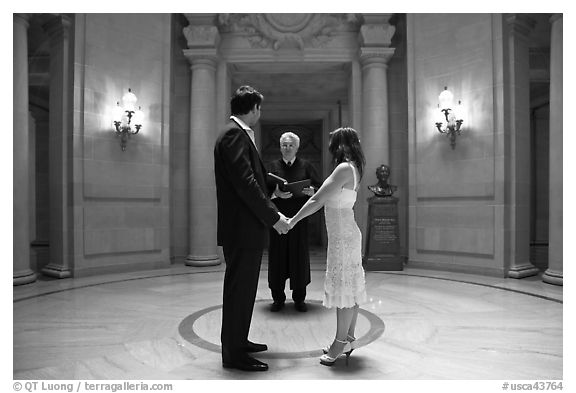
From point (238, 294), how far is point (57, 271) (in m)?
4.27

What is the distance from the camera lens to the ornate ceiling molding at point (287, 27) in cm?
706

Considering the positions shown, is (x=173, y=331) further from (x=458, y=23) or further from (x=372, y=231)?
(x=458, y=23)

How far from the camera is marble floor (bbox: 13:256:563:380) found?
98.3 inches

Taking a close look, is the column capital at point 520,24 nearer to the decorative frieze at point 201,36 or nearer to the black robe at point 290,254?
the black robe at point 290,254

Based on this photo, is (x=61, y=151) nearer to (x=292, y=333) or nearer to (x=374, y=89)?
(x=292, y=333)

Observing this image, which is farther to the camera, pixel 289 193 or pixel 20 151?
pixel 20 151

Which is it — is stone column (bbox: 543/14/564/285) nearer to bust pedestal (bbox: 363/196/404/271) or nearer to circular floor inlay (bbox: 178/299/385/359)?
bust pedestal (bbox: 363/196/404/271)

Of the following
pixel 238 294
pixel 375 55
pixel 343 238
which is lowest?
pixel 238 294

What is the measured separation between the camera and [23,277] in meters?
5.08

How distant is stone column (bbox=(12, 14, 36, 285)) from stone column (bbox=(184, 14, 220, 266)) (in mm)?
2502

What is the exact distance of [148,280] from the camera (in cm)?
554

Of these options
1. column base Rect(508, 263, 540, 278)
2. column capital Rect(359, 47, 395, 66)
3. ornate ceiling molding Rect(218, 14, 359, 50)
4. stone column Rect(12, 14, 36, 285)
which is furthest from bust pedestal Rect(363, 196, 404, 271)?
stone column Rect(12, 14, 36, 285)

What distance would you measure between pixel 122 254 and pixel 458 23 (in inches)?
251

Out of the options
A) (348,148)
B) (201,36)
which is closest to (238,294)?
(348,148)
